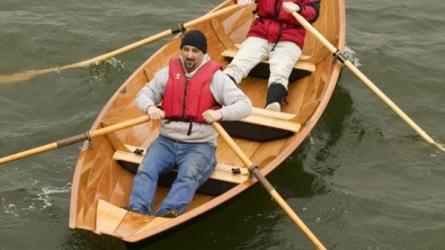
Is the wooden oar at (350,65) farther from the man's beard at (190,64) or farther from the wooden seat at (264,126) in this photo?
the man's beard at (190,64)

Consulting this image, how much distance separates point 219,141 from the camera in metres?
9.35

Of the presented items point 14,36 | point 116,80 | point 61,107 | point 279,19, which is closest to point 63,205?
point 61,107

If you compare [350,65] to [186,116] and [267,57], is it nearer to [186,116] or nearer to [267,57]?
[267,57]

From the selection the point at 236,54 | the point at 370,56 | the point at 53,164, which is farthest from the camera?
the point at 370,56

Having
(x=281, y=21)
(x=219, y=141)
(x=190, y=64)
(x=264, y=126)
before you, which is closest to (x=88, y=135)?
(x=190, y=64)

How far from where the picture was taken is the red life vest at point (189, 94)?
780cm

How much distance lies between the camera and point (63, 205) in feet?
29.0

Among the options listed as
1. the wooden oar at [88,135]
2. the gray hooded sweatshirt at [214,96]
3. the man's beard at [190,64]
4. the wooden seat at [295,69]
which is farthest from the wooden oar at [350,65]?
the wooden oar at [88,135]

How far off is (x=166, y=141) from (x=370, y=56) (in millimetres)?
5774

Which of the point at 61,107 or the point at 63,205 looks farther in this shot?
the point at 61,107

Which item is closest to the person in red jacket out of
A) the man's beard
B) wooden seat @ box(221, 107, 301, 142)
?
wooden seat @ box(221, 107, 301, 142)

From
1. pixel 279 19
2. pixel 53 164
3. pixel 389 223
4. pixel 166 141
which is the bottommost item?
pixel 389 223

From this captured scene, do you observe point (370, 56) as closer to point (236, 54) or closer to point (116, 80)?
point (236, 54)

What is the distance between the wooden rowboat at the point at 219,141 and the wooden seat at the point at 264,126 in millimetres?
13
